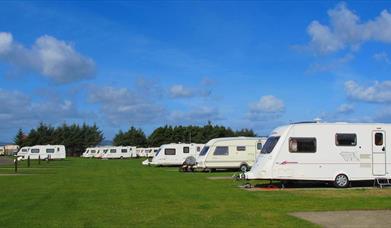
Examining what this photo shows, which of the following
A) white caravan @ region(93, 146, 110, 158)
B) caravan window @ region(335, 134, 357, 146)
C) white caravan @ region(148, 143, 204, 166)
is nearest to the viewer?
caravan window @ region(335, 134, 357, 146)

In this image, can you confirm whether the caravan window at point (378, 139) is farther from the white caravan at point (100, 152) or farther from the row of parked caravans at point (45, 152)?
the white caravan at point (100, 152)

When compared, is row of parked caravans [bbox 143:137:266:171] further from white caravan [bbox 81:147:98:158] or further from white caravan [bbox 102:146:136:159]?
white caravan [bbox 81:147:98:158]

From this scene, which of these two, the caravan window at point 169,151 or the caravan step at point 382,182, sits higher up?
the caravan window at point 169,151

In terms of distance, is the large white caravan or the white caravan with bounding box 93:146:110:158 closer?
the large white caravan

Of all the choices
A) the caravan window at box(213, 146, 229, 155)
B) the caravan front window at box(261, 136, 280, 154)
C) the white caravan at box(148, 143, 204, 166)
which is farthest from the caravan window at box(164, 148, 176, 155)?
the caravan front window at box(261, 136, 280, 154)

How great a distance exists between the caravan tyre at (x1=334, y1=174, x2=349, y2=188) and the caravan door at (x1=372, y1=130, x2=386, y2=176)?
48.8 inches

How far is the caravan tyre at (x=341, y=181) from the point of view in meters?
23.5

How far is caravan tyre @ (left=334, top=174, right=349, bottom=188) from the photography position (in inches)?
927

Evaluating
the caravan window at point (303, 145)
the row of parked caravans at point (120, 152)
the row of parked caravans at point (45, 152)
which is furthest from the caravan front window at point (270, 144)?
the row of parked caravans at point (120, 152)

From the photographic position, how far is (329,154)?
77.0 feet

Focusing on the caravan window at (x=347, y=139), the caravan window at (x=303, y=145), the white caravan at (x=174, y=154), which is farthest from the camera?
the white caravan at (x=174, y=154)

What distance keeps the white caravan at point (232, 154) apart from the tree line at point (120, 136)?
6784 centimetres

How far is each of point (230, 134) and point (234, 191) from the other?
88.3 meters

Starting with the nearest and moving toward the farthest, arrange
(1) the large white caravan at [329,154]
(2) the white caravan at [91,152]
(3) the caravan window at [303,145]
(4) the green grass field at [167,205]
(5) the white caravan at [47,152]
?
(4) the green grass field at [167,205] → (1) the large white caravan at [329,154] → (3) the caravan window at [303,145] → (5) the white caravan at [47,152] → (2) the white caravan at [91,152]
